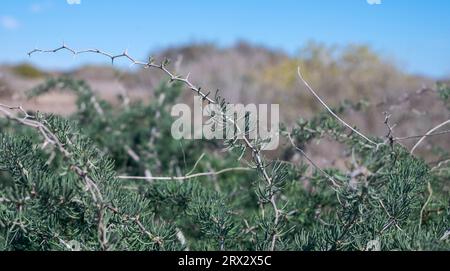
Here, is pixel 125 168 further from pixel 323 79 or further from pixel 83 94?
pixel 323 79

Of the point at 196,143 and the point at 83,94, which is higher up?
the point at 83,94

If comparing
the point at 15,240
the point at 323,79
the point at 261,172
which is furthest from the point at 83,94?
the point at 323,79

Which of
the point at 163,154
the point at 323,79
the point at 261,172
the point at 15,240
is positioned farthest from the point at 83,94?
the point at 323,79

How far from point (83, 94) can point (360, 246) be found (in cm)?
212

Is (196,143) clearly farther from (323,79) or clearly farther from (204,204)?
(323,79)

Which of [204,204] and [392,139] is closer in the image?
[392,139]

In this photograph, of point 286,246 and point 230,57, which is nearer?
point 286,246

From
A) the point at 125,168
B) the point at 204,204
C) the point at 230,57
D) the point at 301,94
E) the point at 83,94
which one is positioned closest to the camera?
the point at 204,204

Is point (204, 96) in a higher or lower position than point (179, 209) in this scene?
higher

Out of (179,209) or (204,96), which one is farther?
(179,209)

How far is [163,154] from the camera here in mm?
2617

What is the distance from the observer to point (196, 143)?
2.65 meters

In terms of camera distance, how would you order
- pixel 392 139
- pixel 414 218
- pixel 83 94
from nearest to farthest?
pixel 392 139 < pixel 414 218 < pixel 83 94
